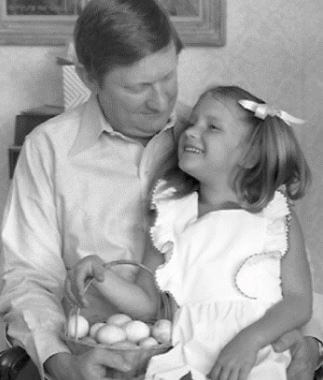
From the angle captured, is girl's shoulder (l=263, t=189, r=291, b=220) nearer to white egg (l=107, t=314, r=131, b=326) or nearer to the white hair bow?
the white hair bow

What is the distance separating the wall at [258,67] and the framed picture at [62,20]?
4 centimetres

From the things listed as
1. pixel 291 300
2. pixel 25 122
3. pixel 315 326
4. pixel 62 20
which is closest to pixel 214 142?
pixel 291 300

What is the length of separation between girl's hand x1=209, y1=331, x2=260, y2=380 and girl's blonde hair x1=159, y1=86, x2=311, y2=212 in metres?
0.34

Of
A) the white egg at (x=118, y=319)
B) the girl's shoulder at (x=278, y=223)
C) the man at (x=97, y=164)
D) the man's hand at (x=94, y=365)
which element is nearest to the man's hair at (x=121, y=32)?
the man at (x=97, y=164)

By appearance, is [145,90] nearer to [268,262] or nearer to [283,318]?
[268,262]

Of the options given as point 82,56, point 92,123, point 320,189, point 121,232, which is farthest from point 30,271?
point 320,189

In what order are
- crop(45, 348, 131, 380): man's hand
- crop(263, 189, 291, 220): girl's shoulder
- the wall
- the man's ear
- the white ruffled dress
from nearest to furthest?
1. crop(45, 348, 131, 380): man's hand
2. the white ruffled dress
3. crop(263, 189, 291, 220): girl's shoulder
4. the man's ear
5. the wall

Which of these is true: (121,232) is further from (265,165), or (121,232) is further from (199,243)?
(265,165)

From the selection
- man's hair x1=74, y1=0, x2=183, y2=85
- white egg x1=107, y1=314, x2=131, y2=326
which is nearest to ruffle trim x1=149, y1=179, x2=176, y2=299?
white egg x1=107, y1=314, x2=131, y2=326

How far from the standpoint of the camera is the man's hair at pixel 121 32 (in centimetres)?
231

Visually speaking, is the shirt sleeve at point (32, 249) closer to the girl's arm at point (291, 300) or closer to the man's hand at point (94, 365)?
the man's hand at point (94, 365)

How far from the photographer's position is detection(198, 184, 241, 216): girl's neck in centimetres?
230

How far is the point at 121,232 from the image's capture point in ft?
7.97

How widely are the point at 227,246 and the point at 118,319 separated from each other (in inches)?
12.2
